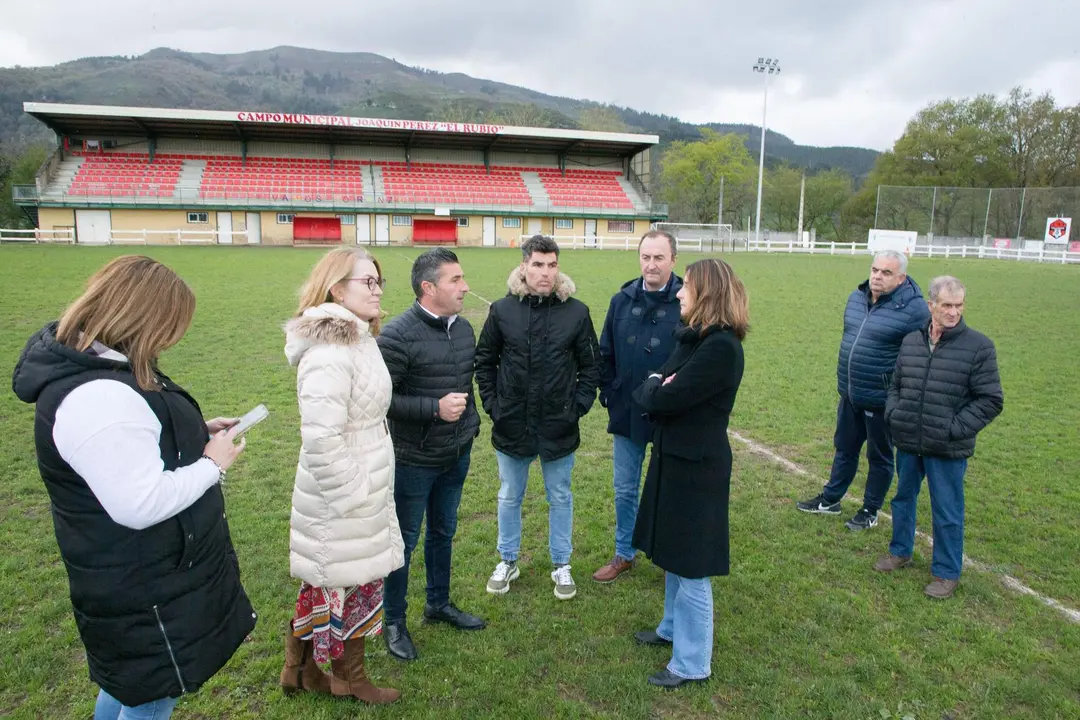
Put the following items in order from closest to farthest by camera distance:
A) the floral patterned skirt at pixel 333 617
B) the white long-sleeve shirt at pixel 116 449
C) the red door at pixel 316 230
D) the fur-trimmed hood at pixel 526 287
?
1. the white long-sleeve shirt at pixel 116 449
2. the floral patterned skirt at pixel 333 617
3. the fur-trimmed hood at pixel 526 287
4. the red door at pixel 316 230

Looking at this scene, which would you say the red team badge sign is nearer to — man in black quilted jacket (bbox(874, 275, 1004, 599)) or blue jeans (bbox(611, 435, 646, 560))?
man in black quilted jacket (bbox(874, 275, 1004, 599))

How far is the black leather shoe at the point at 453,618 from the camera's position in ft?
12.3

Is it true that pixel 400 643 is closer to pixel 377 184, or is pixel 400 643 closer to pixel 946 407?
pixel 946 407

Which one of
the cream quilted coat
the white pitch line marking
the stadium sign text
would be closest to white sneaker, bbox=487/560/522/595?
the cream quilted coat

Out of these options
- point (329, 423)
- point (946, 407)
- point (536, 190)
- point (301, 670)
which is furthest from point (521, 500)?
point (536, 190)

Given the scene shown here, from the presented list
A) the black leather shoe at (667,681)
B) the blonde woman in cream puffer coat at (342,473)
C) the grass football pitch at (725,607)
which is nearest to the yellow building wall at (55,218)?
the grass football pitch at (725,607)

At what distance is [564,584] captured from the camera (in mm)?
4102

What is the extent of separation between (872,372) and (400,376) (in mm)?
3456

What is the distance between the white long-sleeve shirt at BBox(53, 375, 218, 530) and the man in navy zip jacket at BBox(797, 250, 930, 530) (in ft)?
14.8

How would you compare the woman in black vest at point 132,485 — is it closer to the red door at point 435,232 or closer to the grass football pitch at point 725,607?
the grass football pitch at point 725,607

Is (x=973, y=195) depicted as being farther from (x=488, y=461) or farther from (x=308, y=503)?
(x=308, y=503)

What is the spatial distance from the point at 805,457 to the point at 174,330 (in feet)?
19.4

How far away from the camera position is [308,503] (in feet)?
9.08

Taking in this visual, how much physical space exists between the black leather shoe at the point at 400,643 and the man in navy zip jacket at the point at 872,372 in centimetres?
336
